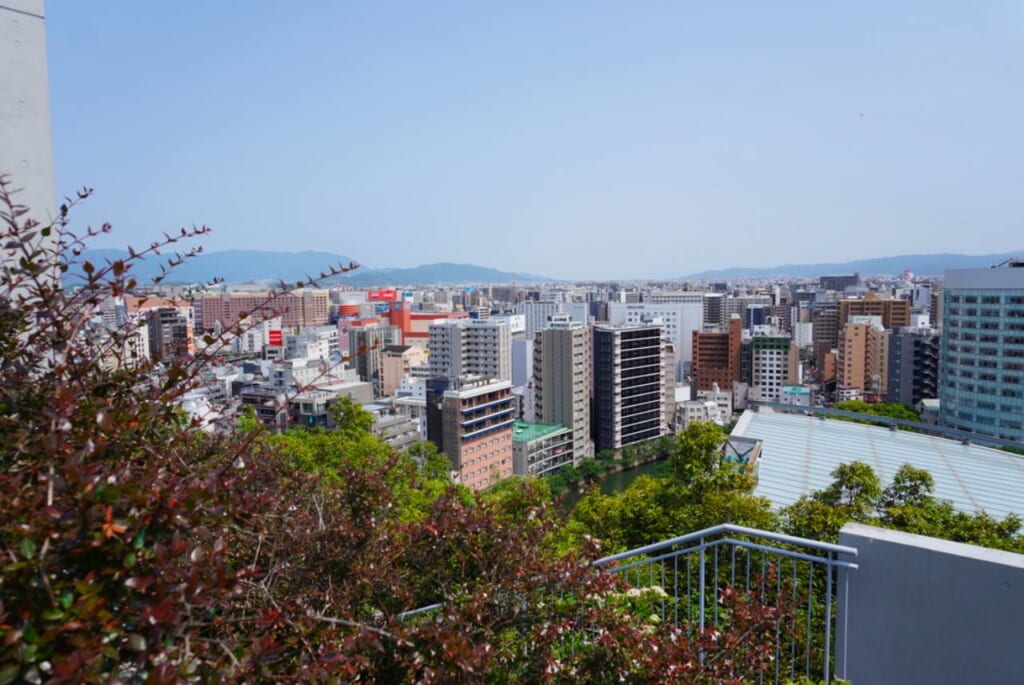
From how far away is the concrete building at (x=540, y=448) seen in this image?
2614 centimetres

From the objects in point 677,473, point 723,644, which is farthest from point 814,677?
point 677,473

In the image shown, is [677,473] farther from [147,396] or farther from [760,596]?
[147,396]

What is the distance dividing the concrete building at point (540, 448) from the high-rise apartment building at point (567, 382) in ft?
1.87

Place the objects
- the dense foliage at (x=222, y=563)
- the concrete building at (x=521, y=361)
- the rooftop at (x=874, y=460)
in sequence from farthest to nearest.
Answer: the concrete building at (x=521, y=361) → the rooftop at (x=874, y=460) → the dense foliage at (x=222, y=563)

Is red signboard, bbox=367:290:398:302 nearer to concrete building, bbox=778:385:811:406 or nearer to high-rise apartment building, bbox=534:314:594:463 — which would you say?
concrete building, bbox=778:385:811:406

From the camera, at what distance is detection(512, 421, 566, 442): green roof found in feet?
88.0

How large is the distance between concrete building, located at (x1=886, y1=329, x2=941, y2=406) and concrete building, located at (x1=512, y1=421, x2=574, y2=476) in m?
15.2

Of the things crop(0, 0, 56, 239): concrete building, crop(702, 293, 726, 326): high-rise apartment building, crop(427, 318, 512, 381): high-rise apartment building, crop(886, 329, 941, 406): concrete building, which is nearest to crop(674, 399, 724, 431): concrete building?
crop(886, 329, 941, 406): concrete building

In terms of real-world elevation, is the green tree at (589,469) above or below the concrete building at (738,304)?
below

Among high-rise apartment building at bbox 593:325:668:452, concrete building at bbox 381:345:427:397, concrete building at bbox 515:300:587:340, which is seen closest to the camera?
high-rise apartment building at bbox 593:325:668:452

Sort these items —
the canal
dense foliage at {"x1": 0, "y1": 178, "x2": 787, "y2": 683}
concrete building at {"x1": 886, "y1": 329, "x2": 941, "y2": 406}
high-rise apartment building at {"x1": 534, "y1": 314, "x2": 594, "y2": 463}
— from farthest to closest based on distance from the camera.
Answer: concrete building at {"x1": 886, "y1": 329, "x2": 941, "y2": 406} < high-rise apartment building at {"x1": 534, "y1": 314, "x2": 594, "y2": 463} < the canal < dense foliage at {"x1": 0, "y1": 178, "x2": 787, "y2": 683}

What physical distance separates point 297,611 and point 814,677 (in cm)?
183

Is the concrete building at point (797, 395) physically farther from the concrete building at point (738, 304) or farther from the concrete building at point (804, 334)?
the concrete building at point (738, 304)

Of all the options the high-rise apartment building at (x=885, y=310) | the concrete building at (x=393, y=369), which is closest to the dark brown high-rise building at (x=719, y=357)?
the high-rise apartment building at (x=885, y=310)
